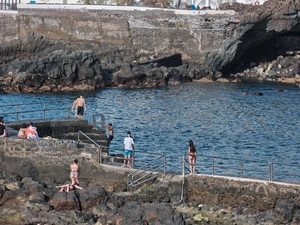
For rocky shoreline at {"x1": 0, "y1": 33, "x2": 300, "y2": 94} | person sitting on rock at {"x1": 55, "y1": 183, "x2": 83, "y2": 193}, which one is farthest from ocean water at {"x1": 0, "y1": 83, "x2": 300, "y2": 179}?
person sitting on rock at {"x1": 55, "y1": 183, "x2": 83, "y2": 193}

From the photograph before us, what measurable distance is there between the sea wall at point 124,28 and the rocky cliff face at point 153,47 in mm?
99

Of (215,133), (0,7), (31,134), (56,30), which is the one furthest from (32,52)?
(31,134)

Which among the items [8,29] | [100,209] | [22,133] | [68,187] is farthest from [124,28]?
[100,209]

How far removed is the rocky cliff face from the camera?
68375 millimetres

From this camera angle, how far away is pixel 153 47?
3196 inches

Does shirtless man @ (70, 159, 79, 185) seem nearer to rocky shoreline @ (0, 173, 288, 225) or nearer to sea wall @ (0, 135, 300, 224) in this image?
rocky shoreline @ (0, 173, 288, 225)

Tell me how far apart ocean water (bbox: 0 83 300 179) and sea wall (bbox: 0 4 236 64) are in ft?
30.1

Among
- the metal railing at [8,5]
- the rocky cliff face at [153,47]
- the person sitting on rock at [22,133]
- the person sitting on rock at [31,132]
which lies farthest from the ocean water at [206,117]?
the metal railing at [8,5]

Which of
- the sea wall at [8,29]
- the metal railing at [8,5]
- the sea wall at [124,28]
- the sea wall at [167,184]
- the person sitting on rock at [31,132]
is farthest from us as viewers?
the metal railing at [8,5]

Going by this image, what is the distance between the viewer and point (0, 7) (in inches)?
3467

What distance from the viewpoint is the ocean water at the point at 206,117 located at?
1667 inches

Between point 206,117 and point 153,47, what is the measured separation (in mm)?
27680

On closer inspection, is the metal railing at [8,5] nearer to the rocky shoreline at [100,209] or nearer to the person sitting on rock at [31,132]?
the person sitting on rock at [31,132]

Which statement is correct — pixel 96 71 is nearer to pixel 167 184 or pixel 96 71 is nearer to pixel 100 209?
pixel 167 184
